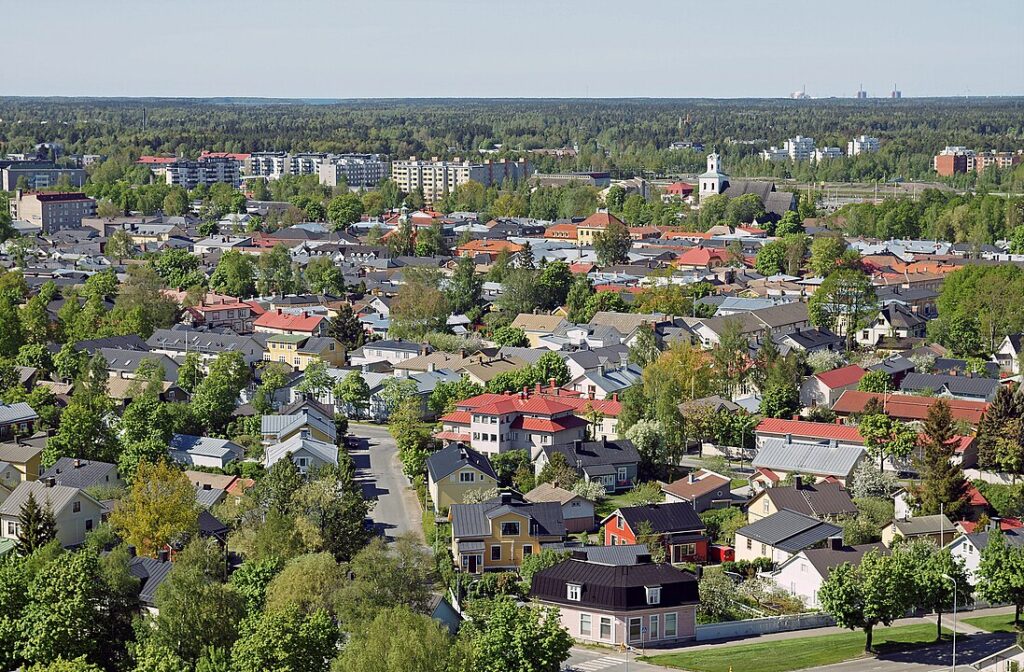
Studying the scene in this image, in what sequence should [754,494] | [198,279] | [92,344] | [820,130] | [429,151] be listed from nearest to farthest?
[754,494] → [92,344] → [198,279] → [429,151] → [820,130]

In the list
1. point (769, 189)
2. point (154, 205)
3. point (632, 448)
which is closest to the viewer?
point (632, 448)

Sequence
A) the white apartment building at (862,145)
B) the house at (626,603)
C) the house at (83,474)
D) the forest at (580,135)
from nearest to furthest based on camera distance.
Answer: the house at (626,603) → the house at (83,474) → the forest at (580,135) → the white apartment building at (862,145)

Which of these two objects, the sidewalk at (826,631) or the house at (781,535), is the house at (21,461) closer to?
the house at (781,535)

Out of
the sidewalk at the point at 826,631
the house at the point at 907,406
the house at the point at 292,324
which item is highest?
the house at the point at 907,406

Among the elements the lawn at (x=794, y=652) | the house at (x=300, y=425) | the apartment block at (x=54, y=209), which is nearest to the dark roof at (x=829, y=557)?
the lawn at (x=794, y=652)

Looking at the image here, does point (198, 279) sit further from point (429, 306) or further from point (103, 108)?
point (103, 108)

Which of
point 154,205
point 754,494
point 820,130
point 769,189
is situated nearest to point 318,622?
point 754,494
